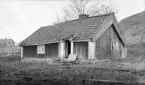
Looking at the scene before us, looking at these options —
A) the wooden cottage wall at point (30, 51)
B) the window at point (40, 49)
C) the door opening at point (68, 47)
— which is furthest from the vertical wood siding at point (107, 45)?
the wooden cottage wall at point (30, 51)

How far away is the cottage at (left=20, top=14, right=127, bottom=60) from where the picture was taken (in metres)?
19.1

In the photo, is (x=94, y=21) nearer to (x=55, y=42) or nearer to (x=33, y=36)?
(x=55, y=42)

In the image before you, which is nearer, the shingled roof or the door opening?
the shingled roof

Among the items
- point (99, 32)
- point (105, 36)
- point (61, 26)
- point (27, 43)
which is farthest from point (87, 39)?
point (27, 43)

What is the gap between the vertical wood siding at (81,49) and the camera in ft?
63.0

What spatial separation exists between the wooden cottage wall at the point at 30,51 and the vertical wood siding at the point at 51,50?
267 cm

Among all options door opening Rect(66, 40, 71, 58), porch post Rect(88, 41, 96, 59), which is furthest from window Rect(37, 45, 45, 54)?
porch post Rect(88, 41, 96, 59)

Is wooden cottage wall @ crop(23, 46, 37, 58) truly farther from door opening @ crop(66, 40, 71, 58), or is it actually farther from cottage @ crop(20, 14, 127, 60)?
door opening @ crop(66, 40, 71, 58)

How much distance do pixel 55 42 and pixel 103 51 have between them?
4909 millimetres

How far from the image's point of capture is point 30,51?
25.5 m

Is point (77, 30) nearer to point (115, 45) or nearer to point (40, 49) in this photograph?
point (115, 45)

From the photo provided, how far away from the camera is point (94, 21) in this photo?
69.6 ft

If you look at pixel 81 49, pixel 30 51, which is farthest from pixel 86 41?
pixel 30 51

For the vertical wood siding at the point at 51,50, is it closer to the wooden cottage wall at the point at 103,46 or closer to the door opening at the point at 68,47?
the door opening at the point at 68,47
